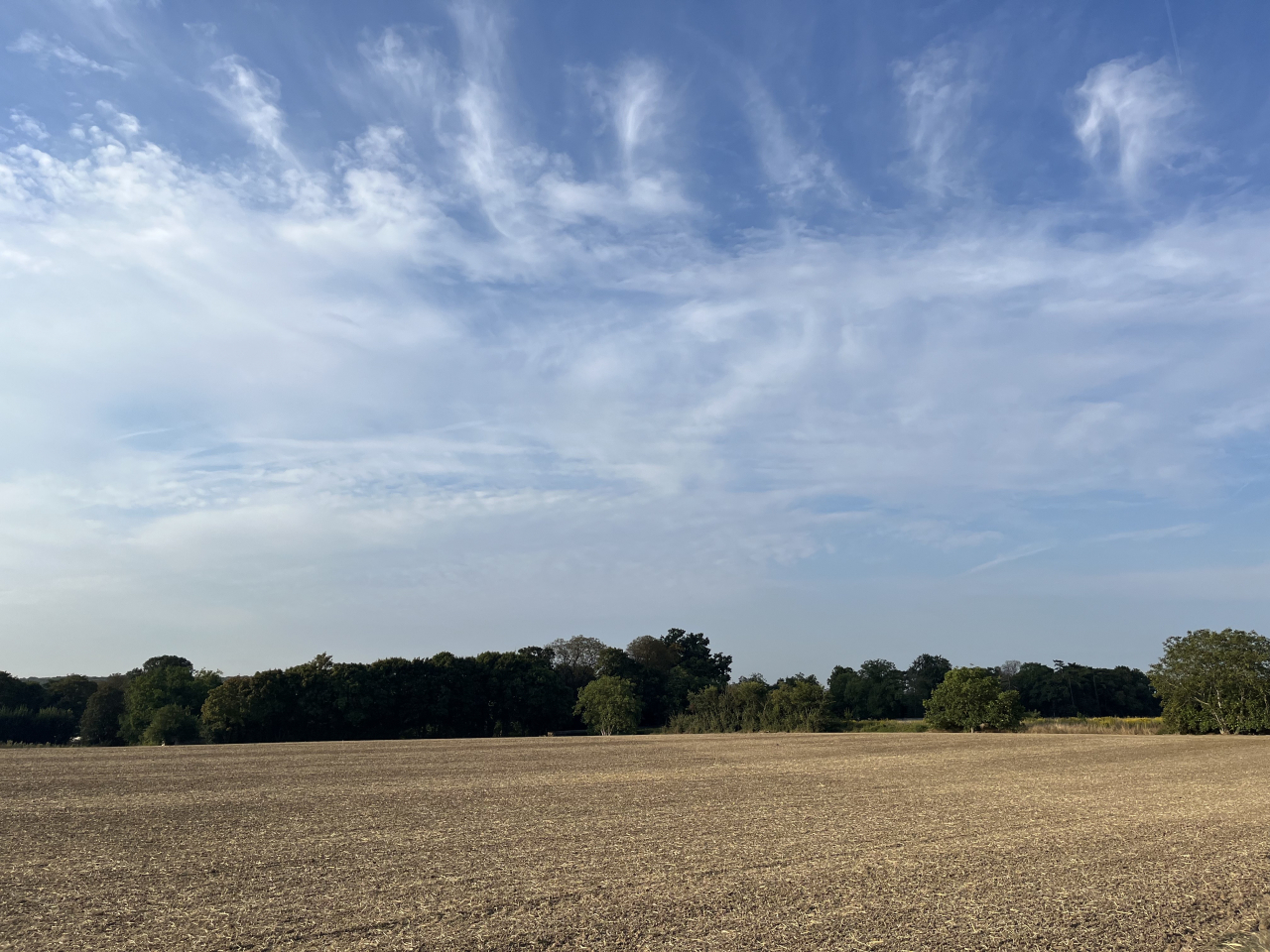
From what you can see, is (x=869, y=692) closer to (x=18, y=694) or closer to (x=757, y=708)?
(x=757, y=708)

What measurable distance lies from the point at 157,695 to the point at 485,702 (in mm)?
25969

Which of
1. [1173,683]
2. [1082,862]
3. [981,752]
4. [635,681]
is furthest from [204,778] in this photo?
[635,681]

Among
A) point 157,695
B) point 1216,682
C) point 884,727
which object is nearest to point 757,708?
point 884,727

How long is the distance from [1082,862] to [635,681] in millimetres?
79247

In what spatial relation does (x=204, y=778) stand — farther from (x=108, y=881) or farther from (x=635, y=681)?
(x=635, y=681)

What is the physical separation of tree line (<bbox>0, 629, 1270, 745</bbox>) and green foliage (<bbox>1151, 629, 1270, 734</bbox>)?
0.06 m

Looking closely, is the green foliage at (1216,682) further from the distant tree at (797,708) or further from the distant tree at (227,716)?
the distant tree at (227,716)

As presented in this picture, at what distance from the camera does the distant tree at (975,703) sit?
171 feet

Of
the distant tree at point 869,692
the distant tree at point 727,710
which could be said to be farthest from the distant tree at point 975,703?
the distant tree at point 869,692

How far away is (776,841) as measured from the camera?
461 inches

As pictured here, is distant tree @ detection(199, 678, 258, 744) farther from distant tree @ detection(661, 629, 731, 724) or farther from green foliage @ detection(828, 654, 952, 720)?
green foliage @ detection(828, 654, 952, 720)

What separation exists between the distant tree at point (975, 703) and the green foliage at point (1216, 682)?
822cm

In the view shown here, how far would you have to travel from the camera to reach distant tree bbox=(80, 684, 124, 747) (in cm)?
6900

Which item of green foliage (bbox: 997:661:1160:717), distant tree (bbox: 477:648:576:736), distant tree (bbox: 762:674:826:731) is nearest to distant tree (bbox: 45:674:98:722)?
distant tree (bbox: 477:648:576:736)
